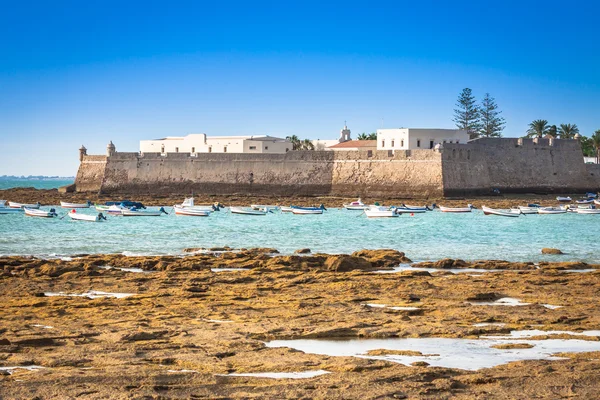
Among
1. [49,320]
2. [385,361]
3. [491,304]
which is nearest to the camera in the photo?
[385,361]

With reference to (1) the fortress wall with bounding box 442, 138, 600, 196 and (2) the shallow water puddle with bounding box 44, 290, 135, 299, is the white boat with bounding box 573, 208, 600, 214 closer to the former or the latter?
(1) the fortress wall with bounding box 442, 138, 600, 196

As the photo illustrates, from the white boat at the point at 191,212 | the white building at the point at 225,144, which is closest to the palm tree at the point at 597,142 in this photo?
the white building at the point at 225,144

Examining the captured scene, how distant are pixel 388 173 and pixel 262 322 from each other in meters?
41.3

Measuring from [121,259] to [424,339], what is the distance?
449 inches

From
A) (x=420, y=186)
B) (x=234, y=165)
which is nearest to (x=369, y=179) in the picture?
(x=420, y=186)

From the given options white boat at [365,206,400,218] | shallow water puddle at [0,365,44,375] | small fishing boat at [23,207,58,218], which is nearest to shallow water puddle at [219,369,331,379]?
shallow water puddle at [0,365,44,375]

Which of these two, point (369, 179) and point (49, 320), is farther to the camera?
point (369, 179)

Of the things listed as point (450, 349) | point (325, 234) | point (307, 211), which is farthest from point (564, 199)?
point (450, 349)

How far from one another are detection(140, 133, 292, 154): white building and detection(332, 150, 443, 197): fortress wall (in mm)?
9578

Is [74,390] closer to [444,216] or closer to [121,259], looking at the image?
[121,259]

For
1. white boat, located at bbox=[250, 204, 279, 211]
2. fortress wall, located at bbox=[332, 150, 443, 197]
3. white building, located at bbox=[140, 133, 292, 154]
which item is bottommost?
white boat, located at bbox=[250, 204, 279, 211]

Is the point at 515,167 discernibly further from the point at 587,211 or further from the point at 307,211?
the point at 307,211

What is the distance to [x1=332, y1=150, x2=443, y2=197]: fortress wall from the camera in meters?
51.0

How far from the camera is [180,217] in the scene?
1670 inches
